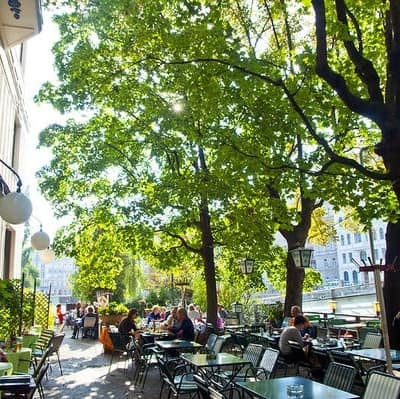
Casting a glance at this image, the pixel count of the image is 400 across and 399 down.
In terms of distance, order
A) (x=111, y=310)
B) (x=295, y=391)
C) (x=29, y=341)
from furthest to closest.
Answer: (x=111, y=310)
(x=29, y=341)
(x=295, y=391)

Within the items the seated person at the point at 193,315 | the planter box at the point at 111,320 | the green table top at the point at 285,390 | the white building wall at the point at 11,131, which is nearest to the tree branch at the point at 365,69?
the green table top at the point at 285,390

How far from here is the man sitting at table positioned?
1148cm

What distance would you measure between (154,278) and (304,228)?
28463 millimetres

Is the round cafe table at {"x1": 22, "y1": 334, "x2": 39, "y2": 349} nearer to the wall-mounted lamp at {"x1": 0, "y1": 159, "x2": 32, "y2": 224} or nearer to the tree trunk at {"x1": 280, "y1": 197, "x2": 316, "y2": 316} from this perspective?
the wall-mounted lamp at {"x1": 0, "y1": 159, "x2": 32, "y2": 224}

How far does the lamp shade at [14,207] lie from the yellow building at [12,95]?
10.6 feet

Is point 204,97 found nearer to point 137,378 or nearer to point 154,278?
point 137,378

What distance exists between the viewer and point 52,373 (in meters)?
11.6

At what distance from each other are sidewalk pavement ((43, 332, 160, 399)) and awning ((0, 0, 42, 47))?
23.4 feet

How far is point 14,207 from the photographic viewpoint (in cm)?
673

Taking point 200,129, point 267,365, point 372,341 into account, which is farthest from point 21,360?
point 200,129

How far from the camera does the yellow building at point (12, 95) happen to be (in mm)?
8617

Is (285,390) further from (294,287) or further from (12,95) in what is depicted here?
(294,287)

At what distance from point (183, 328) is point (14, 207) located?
6146 millimetres

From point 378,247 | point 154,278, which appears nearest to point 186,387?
point 154,278
